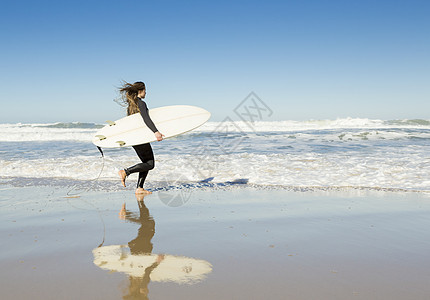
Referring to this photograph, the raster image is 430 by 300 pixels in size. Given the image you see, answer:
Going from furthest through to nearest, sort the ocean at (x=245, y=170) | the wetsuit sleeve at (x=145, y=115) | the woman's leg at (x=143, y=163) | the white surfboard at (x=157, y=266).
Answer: the ocean at (x=245, y=170), the woman's leg at (x=143, y=163), the wetsuit sleeve at (x=145, y=115), the white surfboard at (x=157, y=266)

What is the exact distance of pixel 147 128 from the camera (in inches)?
223

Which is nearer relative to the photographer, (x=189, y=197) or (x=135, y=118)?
(x=189, y=197)

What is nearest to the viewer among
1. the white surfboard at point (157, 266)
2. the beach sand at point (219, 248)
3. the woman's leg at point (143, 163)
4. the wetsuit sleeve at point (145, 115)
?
the beach sand at point (219, 248)

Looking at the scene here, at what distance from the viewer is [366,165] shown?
761 cm

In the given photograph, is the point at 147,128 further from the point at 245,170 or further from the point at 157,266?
the point at 157,266

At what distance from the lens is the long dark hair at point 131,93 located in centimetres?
534

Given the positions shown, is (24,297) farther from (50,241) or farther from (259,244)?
(259,244)

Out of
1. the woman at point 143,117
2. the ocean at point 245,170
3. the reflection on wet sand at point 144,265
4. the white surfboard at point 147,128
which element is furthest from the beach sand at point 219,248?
the ocean at point 245,170

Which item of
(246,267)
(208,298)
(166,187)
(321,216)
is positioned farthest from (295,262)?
(166,187)

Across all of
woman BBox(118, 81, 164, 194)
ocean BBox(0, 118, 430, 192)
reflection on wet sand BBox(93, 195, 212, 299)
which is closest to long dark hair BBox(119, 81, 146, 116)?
woman BBox(118, 81, 164, 194)

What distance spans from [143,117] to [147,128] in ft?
1.24

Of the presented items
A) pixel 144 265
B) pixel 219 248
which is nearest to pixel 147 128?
pixel 219 248

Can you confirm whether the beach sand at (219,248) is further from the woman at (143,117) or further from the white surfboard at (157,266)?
the woman at (143,117)

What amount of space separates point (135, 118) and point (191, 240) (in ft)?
10.7
